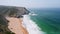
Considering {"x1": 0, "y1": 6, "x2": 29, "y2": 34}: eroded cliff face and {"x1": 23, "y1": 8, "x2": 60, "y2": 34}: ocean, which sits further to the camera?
{"x1": 23, "y1": 8, "x2": 60, "y2": 34}: ocean

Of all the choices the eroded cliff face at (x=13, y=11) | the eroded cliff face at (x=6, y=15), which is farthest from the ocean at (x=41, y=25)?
the eroded cliff face at (x=13, y=11)

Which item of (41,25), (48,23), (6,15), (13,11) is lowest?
(6,15)

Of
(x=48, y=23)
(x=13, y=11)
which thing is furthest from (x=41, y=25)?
(x=13, y=11)

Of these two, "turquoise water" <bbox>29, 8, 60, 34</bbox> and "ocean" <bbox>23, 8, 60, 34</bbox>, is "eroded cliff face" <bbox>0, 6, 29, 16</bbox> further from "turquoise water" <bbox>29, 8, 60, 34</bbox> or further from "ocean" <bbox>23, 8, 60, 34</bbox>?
"turquoise water" <bbox>29, 8, 60, 34</bbox>

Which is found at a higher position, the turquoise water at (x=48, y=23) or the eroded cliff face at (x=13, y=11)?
the turquoise water at (x=48, y=23)

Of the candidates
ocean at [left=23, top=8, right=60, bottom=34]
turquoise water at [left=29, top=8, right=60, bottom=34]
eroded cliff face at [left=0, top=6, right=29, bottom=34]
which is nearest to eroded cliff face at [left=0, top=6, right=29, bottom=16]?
eroded cliff face at [left=0, top=6, right=29, bottom=34]

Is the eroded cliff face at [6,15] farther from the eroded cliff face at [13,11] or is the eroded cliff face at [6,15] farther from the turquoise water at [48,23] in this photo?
the turquoise water at [48,23]

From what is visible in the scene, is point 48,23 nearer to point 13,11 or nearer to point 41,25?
point 41,25

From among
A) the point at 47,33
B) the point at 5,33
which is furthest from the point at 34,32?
the point at 5,33

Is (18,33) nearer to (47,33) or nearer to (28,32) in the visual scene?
(28,32)

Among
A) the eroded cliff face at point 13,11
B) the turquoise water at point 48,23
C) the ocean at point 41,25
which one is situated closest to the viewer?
the ocean at point 41,25

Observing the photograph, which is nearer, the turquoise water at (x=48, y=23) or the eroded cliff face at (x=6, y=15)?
the eroded cliff face at (x=6, y=15)

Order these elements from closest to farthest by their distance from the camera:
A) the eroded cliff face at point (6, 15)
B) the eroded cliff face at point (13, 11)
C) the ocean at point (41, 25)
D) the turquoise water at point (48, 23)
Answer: the eroded cliff face at point (6, 15), the ocean at point (41, 25), the turquoise water at point (48, 23), the eroded cliff face at point (13, 11)
